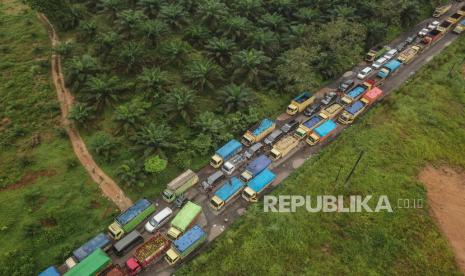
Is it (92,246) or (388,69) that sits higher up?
(388,69)

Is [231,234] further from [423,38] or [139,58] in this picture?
[423,38]

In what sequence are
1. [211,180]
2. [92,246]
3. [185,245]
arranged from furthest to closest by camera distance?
1. [211,180]
2. [185,245]
3. [92,246]

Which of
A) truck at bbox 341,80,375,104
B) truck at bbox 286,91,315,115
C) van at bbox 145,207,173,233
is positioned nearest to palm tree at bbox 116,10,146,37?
truck at bbox 286,91,315,115

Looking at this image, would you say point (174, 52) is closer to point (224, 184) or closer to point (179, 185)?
point (179, 185)

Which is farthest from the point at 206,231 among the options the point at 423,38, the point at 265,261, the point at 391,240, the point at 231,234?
the point at 423,38

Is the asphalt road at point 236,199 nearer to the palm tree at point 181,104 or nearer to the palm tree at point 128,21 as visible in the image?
the palm tree at point 181,104

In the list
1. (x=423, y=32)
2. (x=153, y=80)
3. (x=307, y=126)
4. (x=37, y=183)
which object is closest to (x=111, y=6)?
(x=153, y=80)
